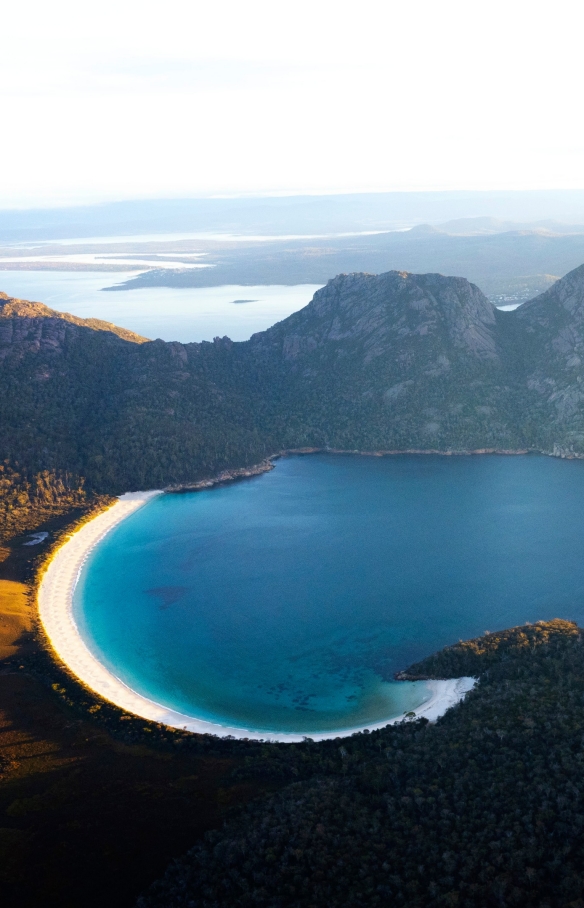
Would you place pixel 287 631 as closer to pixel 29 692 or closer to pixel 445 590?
pixel 445 590

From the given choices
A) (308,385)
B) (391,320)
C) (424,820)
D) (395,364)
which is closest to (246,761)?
(424,820)

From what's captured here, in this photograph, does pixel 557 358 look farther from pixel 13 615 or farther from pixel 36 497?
pixel 13 615

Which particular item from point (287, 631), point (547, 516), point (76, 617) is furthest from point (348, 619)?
point (547, 516)

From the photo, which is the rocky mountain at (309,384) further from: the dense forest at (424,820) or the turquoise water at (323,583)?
the dense forest at (424,820)

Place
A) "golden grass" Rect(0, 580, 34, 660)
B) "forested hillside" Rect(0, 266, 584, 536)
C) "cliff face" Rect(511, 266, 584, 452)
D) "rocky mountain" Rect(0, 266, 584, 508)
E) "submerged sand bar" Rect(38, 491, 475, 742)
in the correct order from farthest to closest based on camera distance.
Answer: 1. "cliff face" Rect(511, 266, 584, 452)
2. "rocky mountain" Rect(0, 266, 584, 508)
3. "forested hillside" Rect(0, 266, 584, 536)
4. "golden grass" Rect(0, 580, 34, 660)
5. "submerged sand bar" Rect(38, 491, 475, 742)

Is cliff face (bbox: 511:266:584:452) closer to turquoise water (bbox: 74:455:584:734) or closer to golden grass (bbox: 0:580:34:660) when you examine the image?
turquoise water (bbox: 74:455:584:734)

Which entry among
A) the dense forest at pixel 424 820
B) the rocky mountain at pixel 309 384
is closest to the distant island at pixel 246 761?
the dense forest at pixel 424 820

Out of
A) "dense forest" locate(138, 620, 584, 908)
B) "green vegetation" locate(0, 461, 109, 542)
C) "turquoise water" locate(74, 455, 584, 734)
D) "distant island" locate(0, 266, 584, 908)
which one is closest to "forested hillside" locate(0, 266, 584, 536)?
"distant island" locate(0, 266, 584, 908)
